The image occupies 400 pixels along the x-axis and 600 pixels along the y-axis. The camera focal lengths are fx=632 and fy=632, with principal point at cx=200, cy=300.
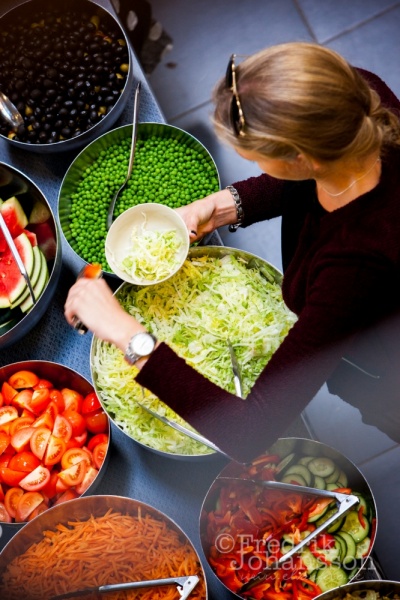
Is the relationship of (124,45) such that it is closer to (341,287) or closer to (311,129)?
(311,129)

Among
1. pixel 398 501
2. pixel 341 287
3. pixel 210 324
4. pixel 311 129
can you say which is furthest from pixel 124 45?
pixel 398 501

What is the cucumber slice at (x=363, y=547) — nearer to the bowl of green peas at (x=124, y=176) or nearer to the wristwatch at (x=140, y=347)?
the wristwatch at (x=140, y=347)

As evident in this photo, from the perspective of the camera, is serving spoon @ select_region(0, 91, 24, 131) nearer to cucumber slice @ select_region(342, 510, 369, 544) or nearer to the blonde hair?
the blonde hair

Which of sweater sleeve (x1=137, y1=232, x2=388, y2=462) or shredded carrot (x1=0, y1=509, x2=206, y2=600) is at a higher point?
sweater sleeve (x1=137, y1=232, x2=388, y2=462)

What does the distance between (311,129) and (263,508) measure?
113cm

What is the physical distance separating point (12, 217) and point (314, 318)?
114 cm

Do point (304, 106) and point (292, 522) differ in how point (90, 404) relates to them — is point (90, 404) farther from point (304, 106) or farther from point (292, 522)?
point (304, 106)

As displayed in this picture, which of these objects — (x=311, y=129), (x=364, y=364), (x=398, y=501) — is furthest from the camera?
(x=398, y=501)

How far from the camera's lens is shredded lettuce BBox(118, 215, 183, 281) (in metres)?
1.89

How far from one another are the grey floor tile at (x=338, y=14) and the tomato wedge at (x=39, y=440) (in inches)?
94.1

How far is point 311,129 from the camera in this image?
1.27m

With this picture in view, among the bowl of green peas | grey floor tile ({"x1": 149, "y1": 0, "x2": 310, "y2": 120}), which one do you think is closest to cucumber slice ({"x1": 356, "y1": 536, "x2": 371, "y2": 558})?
the bowl of green peas

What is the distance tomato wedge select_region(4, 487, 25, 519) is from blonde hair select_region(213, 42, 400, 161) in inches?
46.6

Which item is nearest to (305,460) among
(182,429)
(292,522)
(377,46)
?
(292,522)
